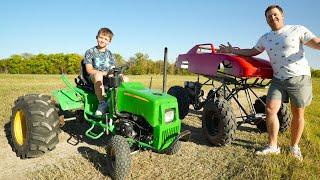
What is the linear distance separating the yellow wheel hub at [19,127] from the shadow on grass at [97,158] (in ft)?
3.17

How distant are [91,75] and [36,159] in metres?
1.55

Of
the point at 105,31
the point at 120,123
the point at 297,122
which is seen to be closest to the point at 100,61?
the point at 105,31

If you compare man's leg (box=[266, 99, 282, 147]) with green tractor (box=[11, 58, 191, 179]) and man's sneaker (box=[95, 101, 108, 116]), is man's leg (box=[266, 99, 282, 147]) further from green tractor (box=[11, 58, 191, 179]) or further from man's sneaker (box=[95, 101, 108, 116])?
man's sneaker (box=[95, 101, 108, 116])

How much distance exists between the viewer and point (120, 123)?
17.8 ft

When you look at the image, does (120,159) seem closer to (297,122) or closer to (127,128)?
(127,128)

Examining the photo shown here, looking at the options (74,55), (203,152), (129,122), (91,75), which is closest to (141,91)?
(129,122)

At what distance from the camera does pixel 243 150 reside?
240 inches

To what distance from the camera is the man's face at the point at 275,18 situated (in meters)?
5.39

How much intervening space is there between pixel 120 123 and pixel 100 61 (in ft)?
4.76

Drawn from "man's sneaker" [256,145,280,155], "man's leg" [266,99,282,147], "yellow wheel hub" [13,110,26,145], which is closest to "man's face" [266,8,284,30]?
"man's leg" [266,99,282,147]

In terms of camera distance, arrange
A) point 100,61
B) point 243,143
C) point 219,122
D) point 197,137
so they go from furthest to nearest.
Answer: point 197,137
point 243,143
point 100,61
point 219,122

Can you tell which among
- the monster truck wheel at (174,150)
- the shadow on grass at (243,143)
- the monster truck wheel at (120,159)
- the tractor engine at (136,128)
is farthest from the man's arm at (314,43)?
the monster truck wheel at (120,159)

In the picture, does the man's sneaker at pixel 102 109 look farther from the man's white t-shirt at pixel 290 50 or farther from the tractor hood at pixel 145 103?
the man's white t-shirt at pixel 290 50

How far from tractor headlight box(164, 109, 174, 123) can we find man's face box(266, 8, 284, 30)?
1969 mm
